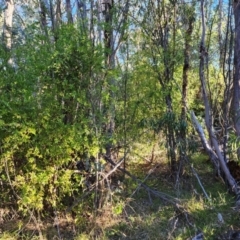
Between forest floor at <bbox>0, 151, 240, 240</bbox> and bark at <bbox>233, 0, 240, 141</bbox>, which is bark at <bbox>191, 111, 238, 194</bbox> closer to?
forest floor at <bbox>0, 151, 240, 240</bbox>

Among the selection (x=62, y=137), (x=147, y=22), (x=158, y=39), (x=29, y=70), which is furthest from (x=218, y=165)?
(x=29, y=70)

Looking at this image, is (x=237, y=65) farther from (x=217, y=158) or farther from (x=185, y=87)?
(x=217, y=158)

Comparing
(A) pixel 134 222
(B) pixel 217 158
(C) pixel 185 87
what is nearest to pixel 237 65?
(C) pixel 185 87

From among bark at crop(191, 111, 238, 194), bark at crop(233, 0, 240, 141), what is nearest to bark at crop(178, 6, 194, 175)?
bark at crop(191, 111, 238, 194)

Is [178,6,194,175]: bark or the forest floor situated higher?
[178,6,194,175]: bark

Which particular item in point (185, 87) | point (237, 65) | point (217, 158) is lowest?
point (217, 158)

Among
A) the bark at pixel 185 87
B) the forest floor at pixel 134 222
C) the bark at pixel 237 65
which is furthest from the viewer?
the bark at pixel 185 87

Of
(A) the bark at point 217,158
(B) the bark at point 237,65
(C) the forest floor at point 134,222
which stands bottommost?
(C) the forest floor at point 134,222

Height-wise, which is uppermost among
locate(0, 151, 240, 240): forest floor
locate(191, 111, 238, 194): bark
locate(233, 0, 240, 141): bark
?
locate(233, 0, 240, 141): bark

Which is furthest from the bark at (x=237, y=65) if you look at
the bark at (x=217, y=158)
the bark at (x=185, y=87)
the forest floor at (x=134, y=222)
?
the forest floor at (x=134, y=222)

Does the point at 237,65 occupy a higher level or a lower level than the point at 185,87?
higher

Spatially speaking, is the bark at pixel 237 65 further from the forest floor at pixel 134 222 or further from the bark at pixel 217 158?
the forest floor at pixel 134 222

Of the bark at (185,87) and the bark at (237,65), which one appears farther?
the bark at (185,87)

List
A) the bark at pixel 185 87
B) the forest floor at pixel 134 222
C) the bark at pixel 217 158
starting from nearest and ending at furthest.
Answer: the forest floor at pixel 134 222 → the bark at pixel 217 158 → the bark at pixel 185 87
